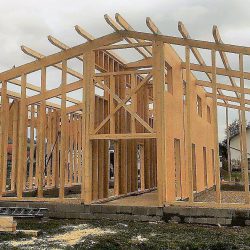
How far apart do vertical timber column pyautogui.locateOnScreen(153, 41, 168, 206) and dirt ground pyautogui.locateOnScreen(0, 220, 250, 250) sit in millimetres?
1008

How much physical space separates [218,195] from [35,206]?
16.1ft

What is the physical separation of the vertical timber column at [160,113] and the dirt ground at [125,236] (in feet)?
3.31

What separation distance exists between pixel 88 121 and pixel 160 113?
80.3 inches

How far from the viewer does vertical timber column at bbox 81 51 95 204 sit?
10.2 m

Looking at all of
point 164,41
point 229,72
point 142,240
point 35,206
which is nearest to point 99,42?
point 164,41

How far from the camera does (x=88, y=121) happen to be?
1049cm

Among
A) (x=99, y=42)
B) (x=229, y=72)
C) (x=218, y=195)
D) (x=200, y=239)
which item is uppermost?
(x=99, y=42)

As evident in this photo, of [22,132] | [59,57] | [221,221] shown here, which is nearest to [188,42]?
[59,57]

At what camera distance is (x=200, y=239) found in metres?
7.29

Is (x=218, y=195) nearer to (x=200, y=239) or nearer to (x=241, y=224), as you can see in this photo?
(x=241, y=224)

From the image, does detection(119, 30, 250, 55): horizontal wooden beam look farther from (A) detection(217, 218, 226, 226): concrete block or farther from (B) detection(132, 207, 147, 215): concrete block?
(B) detection(132, 207, 147, 215): concrete block

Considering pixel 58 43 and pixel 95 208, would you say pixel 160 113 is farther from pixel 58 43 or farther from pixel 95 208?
pixel 58 43

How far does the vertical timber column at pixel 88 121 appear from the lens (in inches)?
402

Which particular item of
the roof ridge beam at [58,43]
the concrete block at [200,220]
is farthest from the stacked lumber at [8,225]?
the roof ridge beam at [58,43]
